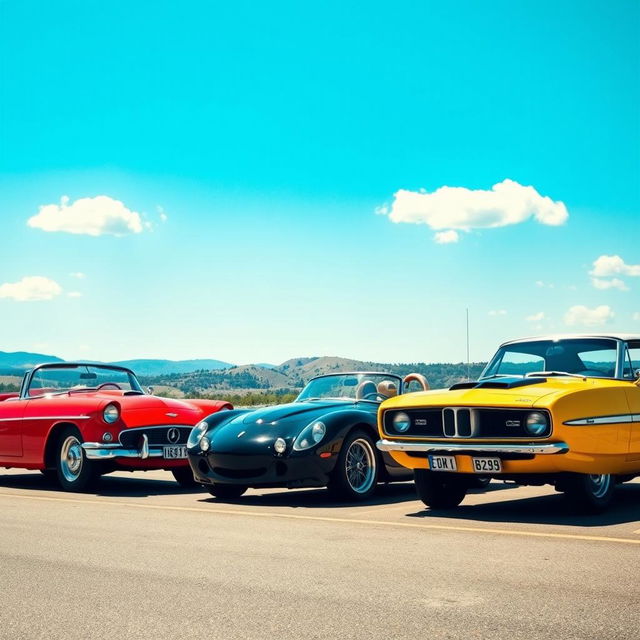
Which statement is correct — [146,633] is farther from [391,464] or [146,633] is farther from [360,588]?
[391,464]

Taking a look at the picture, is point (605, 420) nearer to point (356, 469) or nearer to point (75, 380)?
point (356, 469)

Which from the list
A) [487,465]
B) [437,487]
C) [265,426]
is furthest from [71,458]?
[487,465]

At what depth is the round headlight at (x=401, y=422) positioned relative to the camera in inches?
340

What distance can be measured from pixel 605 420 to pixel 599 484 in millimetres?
733

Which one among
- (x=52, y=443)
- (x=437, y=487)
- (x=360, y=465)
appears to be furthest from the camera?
(x=52, y=443)

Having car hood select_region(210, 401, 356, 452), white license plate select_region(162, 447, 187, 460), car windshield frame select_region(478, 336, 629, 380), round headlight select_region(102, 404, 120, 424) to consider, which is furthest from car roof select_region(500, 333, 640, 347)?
round headlight select_region(102, 404, 120, 424)

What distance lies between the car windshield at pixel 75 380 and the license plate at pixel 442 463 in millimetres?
6439

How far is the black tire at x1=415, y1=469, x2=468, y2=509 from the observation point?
881 cm

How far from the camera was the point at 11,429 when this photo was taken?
12141mm

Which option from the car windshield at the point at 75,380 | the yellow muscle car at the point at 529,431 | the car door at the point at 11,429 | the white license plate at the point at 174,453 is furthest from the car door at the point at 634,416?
the car door at the point at 11,429

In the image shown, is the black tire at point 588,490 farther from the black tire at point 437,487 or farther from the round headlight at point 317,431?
the round headlight at point 317,431

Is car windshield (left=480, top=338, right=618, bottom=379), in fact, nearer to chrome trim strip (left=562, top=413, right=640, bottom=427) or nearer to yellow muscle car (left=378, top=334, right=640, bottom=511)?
yellow muscle car (left=378, top=334, right=640, bottom=511)

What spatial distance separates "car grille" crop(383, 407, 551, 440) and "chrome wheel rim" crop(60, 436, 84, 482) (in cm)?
468

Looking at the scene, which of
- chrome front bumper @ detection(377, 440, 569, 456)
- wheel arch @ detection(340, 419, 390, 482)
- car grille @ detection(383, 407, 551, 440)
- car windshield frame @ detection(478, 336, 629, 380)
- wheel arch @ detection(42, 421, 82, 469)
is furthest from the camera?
wheel arch @ detection(42, 421, 82, 469)
